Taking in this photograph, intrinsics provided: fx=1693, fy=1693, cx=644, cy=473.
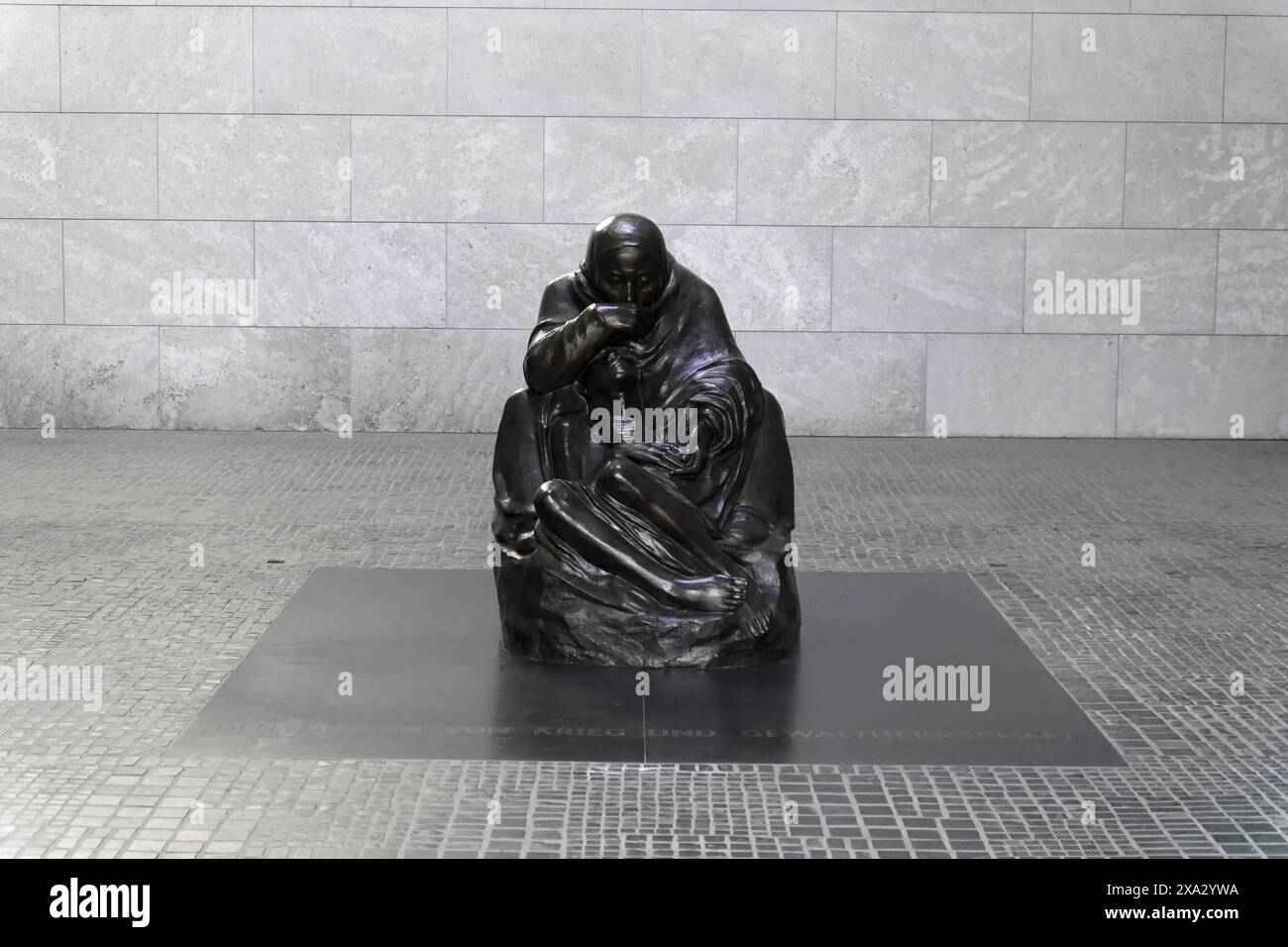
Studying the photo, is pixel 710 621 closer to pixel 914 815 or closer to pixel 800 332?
pixel 914 815

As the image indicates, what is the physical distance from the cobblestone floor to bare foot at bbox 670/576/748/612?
1.21 metres

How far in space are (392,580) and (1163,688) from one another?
3857mm

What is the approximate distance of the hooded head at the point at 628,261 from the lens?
23.9ft

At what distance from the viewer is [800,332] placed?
1353 centimetres

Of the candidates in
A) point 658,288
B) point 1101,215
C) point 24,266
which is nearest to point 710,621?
point 658,288

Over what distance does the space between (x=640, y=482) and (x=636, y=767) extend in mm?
1564

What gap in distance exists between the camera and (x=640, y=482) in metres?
7.16

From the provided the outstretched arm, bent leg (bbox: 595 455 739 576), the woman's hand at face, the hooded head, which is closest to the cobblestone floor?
bent leg (bbox: 595 455 739 576)

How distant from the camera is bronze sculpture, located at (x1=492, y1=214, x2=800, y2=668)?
7.09 m
